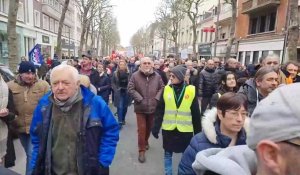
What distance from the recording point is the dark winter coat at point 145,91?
5.72 meters

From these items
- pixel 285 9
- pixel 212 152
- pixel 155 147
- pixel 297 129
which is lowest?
pixel 155 147

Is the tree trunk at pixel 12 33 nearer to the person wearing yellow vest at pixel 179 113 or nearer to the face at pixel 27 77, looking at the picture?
the face at pixel 27 77

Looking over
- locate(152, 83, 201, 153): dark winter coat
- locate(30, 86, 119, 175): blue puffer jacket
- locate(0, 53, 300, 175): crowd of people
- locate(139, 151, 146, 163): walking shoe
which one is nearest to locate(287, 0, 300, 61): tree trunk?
locate(0, 53, 300, 175): crowd of people

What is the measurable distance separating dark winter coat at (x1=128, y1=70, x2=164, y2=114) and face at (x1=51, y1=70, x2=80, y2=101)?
9.62 feet

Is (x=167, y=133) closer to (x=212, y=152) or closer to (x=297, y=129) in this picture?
(x=212, y=152)

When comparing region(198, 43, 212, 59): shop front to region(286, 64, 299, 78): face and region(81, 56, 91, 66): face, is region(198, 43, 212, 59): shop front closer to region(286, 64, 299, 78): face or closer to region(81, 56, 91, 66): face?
region(81, 56, 91, 66): face

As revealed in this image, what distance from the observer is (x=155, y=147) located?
257 inches

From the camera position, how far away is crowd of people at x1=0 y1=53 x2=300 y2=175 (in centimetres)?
93

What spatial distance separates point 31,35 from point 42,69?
2213cm

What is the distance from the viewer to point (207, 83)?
812 centimetres

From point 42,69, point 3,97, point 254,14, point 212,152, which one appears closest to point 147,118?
point 3,97

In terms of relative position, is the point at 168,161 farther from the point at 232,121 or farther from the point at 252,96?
the point at 232,121

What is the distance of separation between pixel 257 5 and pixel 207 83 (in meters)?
20.3

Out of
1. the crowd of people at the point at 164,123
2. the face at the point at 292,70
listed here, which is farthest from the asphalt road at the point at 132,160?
the face at the point at 292,70
